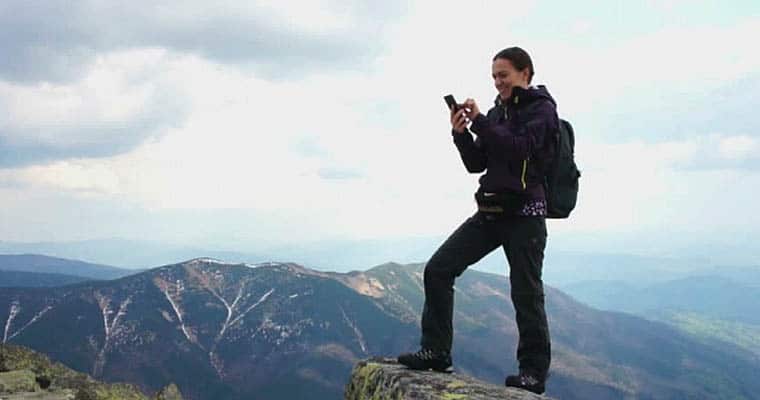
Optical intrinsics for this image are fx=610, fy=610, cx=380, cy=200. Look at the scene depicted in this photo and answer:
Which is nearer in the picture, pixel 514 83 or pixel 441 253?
pixel 514 83

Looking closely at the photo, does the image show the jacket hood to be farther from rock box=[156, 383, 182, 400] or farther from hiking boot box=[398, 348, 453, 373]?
rock box=[156, 383, 182, 400]

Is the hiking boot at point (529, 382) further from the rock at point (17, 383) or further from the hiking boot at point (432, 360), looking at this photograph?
the rock at point (17, 383)

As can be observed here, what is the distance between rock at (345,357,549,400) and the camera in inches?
298

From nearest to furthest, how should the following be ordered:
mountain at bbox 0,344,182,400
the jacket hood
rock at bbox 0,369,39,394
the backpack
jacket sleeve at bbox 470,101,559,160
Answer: jacket sleeve at bbox 470,101,559,160
the jacket hood
the backpack
mountain at bbox 0,344,182,400
rock at bbox 0,369,39,394

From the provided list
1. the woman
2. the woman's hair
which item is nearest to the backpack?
the woman

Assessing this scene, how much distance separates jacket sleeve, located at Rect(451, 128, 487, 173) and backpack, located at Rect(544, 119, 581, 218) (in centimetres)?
92

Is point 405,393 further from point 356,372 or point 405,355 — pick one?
point 356,372

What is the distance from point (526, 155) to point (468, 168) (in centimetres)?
120

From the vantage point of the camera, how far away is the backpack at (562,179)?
8211 millimetres

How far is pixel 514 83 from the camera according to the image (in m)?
8.04

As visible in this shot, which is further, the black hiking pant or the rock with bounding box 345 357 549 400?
the black hiking pant

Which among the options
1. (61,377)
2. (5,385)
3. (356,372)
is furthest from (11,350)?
(356,372)

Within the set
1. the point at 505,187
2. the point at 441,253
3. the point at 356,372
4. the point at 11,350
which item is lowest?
the point at 11,350

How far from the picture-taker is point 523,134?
7.58 metres
